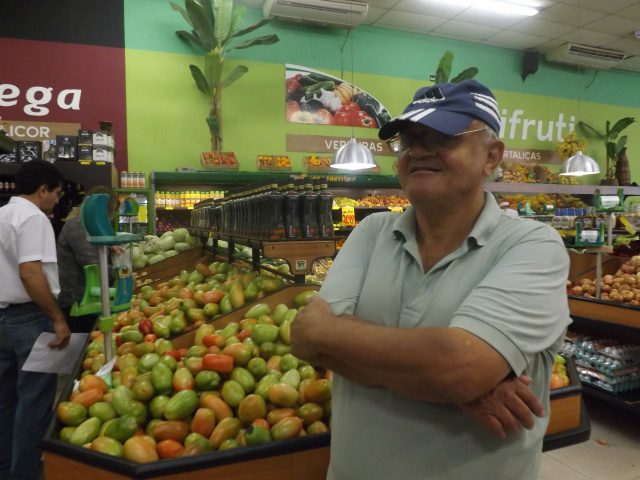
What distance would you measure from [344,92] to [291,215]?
21.0 ft

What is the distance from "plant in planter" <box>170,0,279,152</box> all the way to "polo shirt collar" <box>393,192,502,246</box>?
19.9 ft

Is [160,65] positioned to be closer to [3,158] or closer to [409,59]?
[3,158]

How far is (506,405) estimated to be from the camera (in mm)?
911

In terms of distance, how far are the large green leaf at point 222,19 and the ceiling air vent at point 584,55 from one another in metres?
6.68

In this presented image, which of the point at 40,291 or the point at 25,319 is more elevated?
the point at 40,291

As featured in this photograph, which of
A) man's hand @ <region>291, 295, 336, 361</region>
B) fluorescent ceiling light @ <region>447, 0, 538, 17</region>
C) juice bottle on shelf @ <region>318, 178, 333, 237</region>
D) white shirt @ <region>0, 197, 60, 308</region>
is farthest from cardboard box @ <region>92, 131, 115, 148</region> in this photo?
fluorescent ceiling light @ <region>447, 0, 538, 17</region>

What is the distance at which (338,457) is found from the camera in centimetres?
116

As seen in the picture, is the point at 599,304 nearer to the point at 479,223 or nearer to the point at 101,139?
the point at 479,223

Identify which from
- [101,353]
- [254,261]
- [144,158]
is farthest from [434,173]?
[144,158]

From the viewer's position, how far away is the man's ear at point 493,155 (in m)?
1.14

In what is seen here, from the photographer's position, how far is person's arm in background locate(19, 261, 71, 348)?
2.54 m

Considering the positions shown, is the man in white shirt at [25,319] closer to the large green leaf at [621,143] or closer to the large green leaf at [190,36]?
the large green leaf at [190,36]

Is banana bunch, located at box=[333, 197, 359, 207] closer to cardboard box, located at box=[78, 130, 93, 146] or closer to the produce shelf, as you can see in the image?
cardboard box, located at box=[78, 130, 93, 146]

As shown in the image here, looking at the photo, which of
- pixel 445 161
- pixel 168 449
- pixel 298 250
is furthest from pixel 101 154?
pixel 445 161
